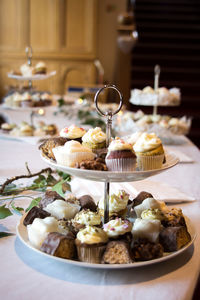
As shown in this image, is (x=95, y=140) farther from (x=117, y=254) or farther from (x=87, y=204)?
(x=117, y=254)

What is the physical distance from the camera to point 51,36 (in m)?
7.51

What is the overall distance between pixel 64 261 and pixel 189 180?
3.18 feet

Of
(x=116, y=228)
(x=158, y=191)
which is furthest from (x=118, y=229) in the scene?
(x=158, y=191)

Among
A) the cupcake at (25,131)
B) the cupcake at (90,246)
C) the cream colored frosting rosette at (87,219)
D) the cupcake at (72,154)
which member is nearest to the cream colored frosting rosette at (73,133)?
the cupcake at (72,154)

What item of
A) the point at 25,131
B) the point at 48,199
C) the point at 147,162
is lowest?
the point at 25,131

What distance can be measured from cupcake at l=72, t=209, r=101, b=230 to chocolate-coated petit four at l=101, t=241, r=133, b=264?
125mm

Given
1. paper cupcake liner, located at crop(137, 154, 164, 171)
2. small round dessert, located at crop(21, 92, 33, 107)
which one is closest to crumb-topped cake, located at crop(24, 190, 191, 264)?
paper cupcake liner, located at crop(137, 154, 164, 171)

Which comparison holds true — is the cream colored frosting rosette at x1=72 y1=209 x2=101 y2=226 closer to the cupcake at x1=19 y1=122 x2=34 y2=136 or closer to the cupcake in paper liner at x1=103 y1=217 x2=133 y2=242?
the cupcake in paper liner at x1=103 y1=217 x2=133 y2=242

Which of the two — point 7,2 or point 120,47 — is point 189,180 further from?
point 7,2

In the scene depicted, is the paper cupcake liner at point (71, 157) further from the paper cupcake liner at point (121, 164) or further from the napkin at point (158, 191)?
the napkin at point (158, 191)

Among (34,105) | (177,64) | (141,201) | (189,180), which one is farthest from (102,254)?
(177,64)

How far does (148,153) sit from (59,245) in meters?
0.32

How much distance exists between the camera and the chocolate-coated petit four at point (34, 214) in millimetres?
1097

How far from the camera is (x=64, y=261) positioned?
916mm
